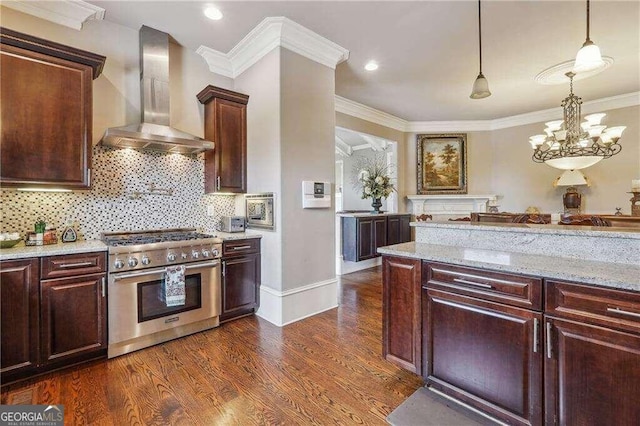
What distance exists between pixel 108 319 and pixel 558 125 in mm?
5527

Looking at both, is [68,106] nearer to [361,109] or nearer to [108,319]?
[108,319]

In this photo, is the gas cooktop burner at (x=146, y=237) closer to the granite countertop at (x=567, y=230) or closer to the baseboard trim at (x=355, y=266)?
the granite countertop at (x=567, y=230)

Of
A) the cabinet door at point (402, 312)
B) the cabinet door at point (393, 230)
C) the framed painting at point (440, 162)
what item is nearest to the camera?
the cabinet door at point (402, 312)

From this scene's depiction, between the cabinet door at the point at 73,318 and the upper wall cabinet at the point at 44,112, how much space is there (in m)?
0.83

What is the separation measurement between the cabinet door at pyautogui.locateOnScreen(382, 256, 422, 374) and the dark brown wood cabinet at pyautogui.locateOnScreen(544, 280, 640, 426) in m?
0.69

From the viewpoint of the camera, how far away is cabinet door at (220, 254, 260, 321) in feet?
10.1

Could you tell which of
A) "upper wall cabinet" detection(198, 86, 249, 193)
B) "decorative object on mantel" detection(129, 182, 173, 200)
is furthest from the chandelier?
"decorative object on mantel" detection(129, 182, 173, 200)

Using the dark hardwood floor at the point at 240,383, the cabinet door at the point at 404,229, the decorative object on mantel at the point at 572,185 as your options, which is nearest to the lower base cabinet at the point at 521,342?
the dark hardwood floor at the point at 240,383

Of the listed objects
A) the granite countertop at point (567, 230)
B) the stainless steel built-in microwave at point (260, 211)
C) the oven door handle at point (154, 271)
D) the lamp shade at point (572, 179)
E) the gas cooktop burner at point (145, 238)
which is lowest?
the oven door handle at point (154, 271)

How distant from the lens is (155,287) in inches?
104

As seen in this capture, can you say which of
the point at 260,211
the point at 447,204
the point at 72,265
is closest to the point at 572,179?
the point at 447,204

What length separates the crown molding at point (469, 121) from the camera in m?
5.12

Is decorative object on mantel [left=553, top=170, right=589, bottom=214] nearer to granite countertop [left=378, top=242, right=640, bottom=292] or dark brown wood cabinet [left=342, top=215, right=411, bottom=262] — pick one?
dark brown wood cabinet [left=342, top=215, right=411, bottom=262]

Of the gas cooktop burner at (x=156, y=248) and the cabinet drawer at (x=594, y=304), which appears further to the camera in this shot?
the gas cooktop burner at (x=156, y=248)
